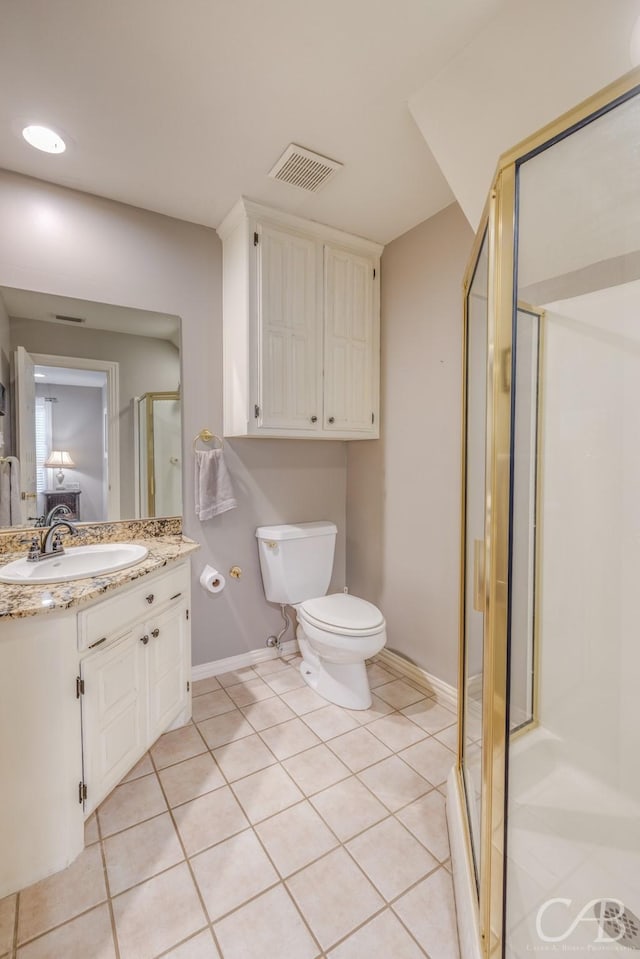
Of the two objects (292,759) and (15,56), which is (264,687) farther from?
(15,56)

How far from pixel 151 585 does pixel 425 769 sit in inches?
50.4

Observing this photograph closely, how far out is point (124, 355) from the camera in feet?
6.73

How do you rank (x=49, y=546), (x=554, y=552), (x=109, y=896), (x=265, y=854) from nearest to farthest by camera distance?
(x=109, y=896) → (x=265, y=854) → (x=554, y=552) → (x=49, y=546)

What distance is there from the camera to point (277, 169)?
5.92ft

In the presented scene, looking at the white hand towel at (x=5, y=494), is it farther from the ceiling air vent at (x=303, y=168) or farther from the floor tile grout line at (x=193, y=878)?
the ceiling air vent at (x=303, y=168)

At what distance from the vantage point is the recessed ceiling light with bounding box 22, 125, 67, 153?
5.19ft

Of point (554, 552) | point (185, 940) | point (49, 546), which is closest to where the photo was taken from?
point (185, 940)

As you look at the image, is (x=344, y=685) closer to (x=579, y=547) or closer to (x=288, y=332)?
(x=579, y=547)

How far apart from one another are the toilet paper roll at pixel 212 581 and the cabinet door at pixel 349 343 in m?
0.98

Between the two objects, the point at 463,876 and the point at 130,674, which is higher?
the point at 130,674

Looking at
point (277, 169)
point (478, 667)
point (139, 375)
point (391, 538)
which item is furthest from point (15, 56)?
point (391, 538)

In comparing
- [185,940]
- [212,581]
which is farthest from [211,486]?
[185,940]

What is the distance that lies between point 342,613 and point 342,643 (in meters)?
0.17

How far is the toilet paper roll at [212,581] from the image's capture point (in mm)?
2240
